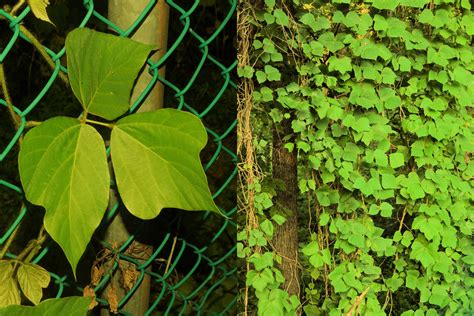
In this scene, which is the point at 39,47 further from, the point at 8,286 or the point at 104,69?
the point at 8,286

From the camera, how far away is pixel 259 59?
8.56ft

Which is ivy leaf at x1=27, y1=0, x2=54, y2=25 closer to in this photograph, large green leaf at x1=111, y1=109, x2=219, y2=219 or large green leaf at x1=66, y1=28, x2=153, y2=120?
large green leaf at x1=66, y1=28, x2=153, y2=120

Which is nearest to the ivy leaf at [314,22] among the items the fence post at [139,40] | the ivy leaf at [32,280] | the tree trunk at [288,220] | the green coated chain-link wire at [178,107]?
the tree trunk at [288,220]

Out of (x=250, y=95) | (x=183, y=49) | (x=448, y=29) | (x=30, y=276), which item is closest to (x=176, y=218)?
(x=30, y=276)

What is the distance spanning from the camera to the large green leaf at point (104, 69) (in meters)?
0.86

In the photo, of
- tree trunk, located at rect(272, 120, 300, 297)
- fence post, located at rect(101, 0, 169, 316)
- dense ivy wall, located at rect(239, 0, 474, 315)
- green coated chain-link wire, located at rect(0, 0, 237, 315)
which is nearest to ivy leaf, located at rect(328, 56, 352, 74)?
dense ivy wall, located at rect(239, 0, 474, 315)

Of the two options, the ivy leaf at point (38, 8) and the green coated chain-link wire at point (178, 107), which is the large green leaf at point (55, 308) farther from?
the ivy leaf at point (38, 8)

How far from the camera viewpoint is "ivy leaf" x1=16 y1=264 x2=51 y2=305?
0.91m

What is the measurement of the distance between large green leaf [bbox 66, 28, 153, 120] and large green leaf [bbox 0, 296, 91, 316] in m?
0.24

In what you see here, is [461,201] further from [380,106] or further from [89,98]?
[89,98]

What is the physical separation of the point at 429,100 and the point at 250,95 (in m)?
0.71

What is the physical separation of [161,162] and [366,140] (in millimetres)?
1740

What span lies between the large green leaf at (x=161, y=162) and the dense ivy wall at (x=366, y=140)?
158 cm

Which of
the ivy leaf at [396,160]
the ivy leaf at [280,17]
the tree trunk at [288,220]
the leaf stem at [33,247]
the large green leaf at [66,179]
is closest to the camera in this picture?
the large green leaf at [66,179]
